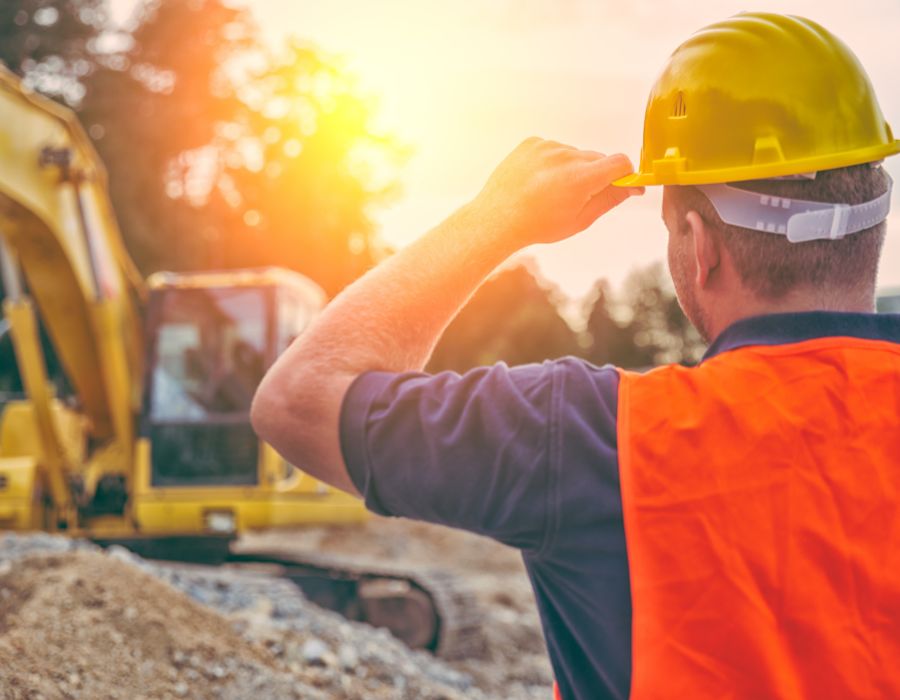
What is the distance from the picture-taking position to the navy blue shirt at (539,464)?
1432 millimetres

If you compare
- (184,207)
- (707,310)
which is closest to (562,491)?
(707,310)

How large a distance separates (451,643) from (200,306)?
10.2ft

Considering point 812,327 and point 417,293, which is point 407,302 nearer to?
point 417,293

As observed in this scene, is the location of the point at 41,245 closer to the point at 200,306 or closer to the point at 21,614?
the point at 200,306

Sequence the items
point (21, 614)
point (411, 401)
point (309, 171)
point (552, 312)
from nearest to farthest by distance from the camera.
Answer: point (411, 401)
point (21, 614)
point (309, 171)
point (552, 312)

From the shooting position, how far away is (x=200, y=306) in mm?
8578

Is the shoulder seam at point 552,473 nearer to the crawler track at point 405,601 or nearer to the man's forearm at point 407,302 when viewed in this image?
the man's forearm at point 407,302

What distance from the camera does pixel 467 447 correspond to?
1.45m

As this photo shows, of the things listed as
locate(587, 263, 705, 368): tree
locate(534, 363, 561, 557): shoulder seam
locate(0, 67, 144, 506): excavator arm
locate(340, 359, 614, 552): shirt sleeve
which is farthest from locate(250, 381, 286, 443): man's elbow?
locate(587, 263, 705, 368): tree

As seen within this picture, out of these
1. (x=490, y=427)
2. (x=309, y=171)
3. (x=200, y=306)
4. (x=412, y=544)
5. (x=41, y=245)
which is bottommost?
(x=412, y=544)

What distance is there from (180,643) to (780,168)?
11.6 feet

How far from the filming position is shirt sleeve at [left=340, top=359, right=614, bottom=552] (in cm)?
143

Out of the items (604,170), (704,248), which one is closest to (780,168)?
(704,248)

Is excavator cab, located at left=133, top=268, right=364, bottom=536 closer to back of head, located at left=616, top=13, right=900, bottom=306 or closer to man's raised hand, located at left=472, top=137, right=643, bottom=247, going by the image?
man's raised hand, located at left=472, top=137, right=643, bottom=247
